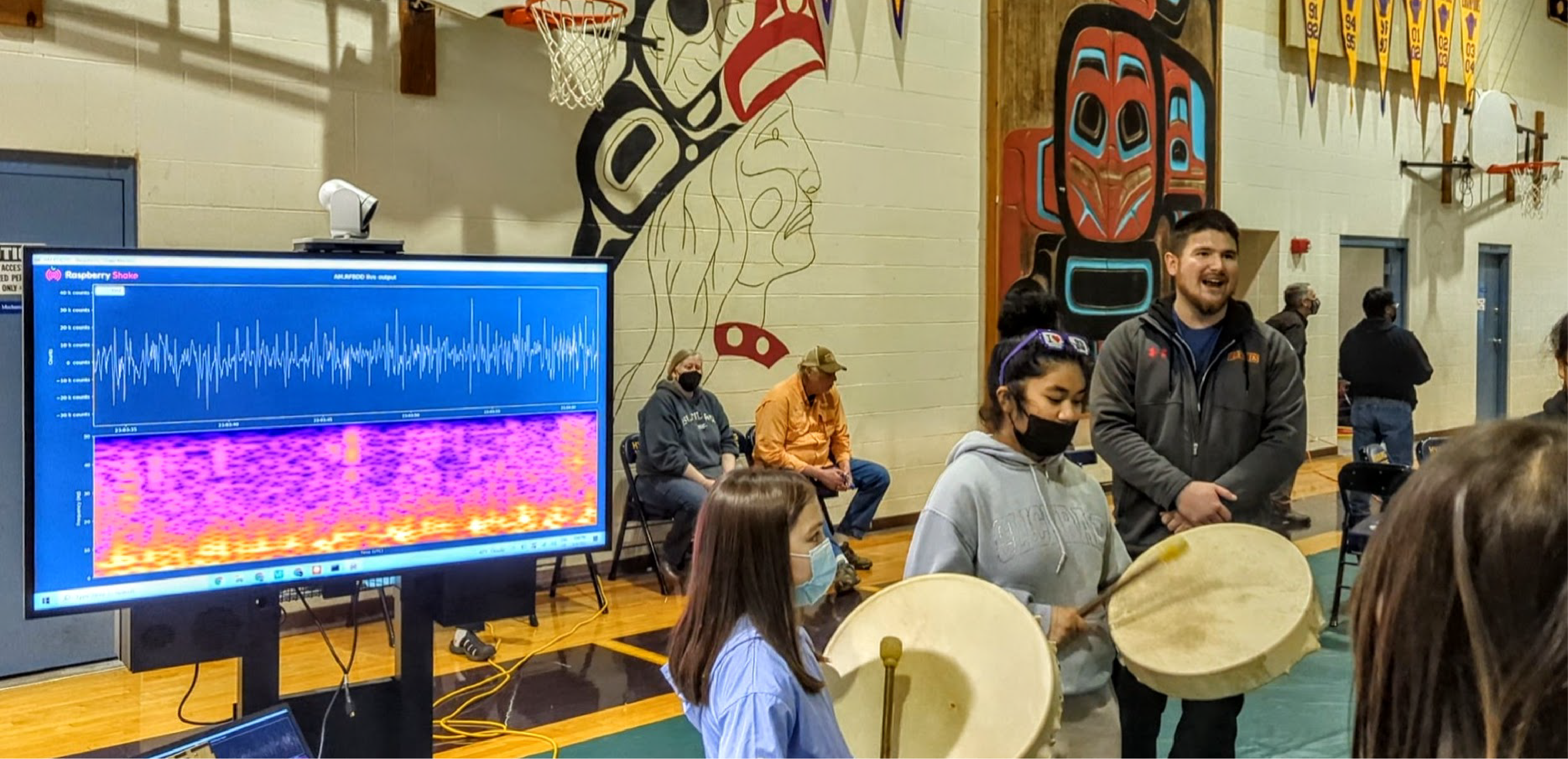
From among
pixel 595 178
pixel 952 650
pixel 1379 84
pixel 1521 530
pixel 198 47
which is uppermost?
pixel 1379 84

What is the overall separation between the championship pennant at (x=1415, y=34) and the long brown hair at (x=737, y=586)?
1108 cm

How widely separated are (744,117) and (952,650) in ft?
15.3

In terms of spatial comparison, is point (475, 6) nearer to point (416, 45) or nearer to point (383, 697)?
point (416, 45)

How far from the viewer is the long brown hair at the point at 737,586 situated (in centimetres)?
188

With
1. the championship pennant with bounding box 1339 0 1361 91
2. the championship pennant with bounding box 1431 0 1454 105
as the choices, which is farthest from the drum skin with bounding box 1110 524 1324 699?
the championship pennant with bounding box 1431 0 1454 105

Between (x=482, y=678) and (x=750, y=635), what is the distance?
2760 mm

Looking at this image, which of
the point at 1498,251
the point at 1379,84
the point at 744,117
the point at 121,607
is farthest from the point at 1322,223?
the point at 121,607

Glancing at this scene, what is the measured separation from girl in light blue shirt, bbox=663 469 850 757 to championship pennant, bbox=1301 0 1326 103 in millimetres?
9257

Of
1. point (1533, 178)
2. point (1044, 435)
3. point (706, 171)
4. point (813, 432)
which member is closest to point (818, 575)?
point (1044, 435)

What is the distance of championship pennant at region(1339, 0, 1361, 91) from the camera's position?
10.1m

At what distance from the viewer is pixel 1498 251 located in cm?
1240

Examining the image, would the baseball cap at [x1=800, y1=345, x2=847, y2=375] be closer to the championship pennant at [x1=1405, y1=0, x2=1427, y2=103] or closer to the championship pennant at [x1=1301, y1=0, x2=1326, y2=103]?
the championship pennant at [x1=1301, y1=0, x2=1326, y2=103]

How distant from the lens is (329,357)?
2086 millimetres

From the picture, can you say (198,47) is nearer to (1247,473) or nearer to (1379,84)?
(1247,473)
